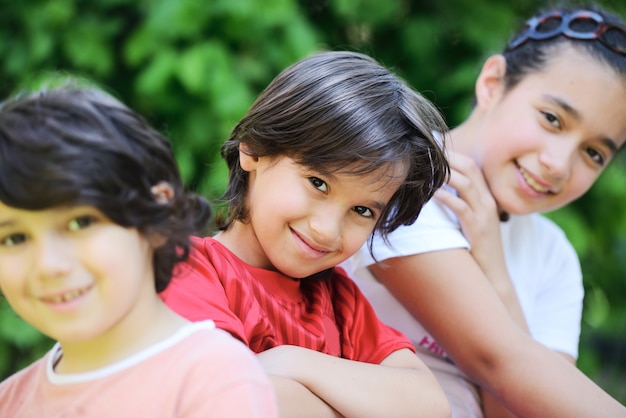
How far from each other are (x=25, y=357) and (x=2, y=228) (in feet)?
8.09

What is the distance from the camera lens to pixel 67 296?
1026 millimetres

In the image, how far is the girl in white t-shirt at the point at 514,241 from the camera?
1810 millimetres

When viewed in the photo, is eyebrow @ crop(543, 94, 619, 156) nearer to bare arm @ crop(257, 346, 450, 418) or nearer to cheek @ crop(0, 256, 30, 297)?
bare arm @ crop(257, 346, 450, 418)

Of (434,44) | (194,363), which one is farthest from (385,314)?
(434,44)

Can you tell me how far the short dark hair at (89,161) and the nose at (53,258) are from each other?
0.05 metres

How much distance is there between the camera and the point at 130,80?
338cm

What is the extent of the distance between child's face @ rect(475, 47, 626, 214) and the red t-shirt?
54cm

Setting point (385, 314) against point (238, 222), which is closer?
point (238, 222)

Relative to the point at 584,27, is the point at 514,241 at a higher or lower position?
lower

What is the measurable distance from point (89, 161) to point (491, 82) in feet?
4.58

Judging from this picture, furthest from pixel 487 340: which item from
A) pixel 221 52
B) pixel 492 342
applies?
pixel 221 52

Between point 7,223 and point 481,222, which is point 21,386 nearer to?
point 7,223

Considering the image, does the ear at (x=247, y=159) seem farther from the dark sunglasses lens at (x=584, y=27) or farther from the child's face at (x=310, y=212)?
the dark sunglasses lens at (x=584, y=27)

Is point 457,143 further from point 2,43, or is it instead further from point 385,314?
point 2,43
